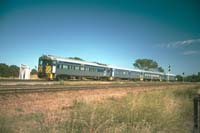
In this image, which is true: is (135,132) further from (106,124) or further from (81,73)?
(81,73)

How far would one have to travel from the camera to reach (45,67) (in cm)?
2739

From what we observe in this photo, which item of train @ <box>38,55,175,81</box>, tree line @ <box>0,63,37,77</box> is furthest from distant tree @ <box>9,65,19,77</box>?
train @ <box>38,55,175,81</box>

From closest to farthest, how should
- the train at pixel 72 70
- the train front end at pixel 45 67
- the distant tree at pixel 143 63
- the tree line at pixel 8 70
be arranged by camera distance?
the train front end at pixel 45 67
the train at pixel 72 70
the tree line at pixel 8 70
the distant tree at pixel 143 63

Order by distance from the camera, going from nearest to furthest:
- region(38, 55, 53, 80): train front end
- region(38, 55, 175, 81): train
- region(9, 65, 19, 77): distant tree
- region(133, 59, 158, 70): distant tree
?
region(38, 55, 53, 80): train front end → region(38, 55, 175, 81): train → region(9, 65, 19, 77): distant tree → region(133, 59, 158, 70): distant tree

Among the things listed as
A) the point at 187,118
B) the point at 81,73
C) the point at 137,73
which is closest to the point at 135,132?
the point at 187,118

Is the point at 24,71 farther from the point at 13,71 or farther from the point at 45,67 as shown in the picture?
the point at 13,71

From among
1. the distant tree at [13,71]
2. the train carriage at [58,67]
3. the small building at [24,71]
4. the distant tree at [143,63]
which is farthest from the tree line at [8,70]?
the distant tree at [143,63]

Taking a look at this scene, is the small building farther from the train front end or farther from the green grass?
the green grass

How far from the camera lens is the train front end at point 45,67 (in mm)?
26950

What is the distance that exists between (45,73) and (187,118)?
22313mm

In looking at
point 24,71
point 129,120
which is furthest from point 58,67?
point 129,120

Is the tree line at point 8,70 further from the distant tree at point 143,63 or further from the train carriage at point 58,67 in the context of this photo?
→ the distant tree at point 143,63

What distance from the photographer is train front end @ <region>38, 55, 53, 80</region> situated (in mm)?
26950

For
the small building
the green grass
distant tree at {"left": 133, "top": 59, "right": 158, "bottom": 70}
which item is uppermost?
distant tree at {"left": 133, "top": 59, "right": 158, "bottom": 70}
